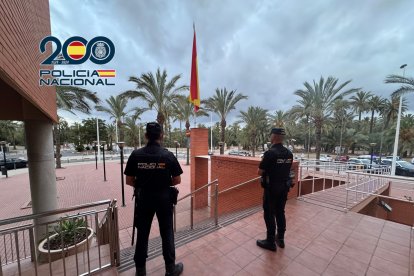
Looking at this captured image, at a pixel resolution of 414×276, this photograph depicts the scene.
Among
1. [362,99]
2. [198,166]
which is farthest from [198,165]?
[362,99]

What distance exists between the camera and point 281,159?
2912mm

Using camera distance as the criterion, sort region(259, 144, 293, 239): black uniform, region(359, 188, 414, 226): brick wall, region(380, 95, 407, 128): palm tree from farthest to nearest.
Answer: region(380, 95, 407, 128): palm tree
region(359, 188, 414, 226): brick wall
region(259, 144, 293, 239): black uniform

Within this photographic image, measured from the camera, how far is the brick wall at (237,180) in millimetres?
5652

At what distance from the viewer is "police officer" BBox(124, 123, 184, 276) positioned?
2.20 meters

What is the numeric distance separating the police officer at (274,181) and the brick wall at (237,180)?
2459 millimetres

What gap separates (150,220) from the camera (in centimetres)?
229

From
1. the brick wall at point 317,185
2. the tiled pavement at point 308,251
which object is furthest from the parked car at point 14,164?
the brick wall at point 317,185

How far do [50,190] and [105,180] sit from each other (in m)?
9.61

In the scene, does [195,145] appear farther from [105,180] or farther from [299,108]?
[299,108]

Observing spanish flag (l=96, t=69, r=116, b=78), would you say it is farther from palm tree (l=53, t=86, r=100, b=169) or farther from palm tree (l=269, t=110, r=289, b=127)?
palm tree (l=269, t=110, r=289, b=127)

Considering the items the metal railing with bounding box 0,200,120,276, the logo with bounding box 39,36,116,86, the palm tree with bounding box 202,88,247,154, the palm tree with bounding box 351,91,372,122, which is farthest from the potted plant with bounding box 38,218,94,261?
the palm tree with bounding box 351,91,372,122

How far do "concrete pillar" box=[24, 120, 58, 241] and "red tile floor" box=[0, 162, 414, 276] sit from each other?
3.35 m

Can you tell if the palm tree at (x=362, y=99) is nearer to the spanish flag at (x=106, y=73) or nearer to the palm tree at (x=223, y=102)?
the palm tree at (x=223, y=102)

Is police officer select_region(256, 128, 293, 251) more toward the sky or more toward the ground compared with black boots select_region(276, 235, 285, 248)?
more toward the sky
